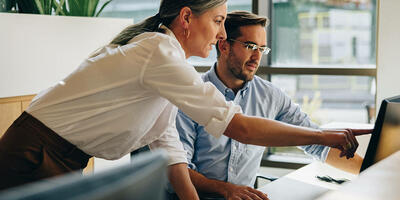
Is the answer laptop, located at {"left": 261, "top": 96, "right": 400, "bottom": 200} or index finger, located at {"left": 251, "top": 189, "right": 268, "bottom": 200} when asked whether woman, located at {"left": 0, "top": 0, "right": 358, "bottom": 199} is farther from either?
index finger, located at {"left": 251, "top": 189, "right": 268, "bottom": 200}

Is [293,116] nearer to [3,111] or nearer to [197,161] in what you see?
[197,161]

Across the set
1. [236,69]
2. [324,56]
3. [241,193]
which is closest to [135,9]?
[324,56]

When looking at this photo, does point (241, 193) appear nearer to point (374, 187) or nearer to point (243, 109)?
point (243, 109)

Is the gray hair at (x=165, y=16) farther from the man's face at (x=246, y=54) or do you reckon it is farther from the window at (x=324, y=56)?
the window at (x=324, y=56)

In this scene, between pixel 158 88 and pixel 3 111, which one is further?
pixel 3 111

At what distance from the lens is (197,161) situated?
2109 mm

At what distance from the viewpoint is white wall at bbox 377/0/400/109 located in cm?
292

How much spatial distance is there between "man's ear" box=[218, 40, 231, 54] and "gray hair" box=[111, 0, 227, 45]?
742 mm

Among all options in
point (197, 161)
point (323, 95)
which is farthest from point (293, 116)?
point (323, 95)

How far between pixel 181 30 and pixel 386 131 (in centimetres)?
71

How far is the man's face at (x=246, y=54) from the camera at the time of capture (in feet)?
7.25

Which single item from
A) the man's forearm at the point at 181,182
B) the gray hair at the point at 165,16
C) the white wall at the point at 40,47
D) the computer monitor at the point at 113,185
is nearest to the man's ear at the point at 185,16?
the gray hair at the point at 165,16

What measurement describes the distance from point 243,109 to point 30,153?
113 cm

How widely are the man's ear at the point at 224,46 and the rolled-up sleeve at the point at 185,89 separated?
1011 mm
